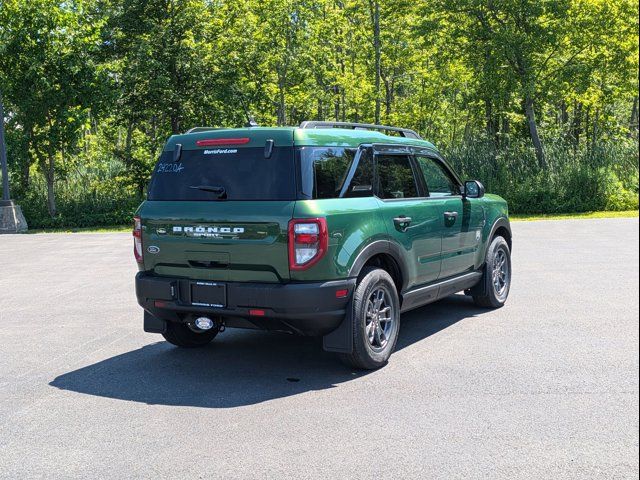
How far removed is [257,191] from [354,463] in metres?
2.45

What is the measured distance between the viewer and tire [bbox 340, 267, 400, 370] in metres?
5.60

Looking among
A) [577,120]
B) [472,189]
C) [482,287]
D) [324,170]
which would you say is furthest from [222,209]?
[577,120]

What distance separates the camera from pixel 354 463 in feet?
12.8

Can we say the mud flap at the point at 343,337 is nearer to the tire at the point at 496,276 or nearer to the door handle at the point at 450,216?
the door handle at the point at 450,216

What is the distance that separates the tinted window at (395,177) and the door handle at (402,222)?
0.81ft

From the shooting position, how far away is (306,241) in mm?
5301

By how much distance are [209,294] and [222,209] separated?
2.26 ft

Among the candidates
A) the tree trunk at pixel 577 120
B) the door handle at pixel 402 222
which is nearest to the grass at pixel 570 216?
the tree trunk at pixel 577 120

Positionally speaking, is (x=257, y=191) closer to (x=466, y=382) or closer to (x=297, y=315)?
(x=297, y=315)

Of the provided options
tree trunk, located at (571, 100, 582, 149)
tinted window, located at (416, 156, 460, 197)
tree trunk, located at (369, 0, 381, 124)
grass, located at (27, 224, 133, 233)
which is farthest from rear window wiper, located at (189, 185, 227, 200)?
tree trunk, located at (571, 100, 582, 149)

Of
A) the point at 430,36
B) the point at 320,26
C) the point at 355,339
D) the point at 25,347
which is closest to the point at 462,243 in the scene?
the point at 355,339

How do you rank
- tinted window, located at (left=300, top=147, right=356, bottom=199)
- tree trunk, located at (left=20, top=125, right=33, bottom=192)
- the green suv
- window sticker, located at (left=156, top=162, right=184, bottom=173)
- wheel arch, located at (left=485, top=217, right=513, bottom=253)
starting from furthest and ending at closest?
1. tree trunk, located at (left=20, top=125, right=33, bottom=192)
2. wheel arch, located at (left=485, top=217, right=513, bottom=253)
3. window sticker, located at (left=156, top=162, right=184, bottom=173)
4. tinted window, located at (left=300, top=147, right=356, bottom=199)
5. the green suv

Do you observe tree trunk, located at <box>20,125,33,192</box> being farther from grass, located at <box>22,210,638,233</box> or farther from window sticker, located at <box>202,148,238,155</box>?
window sticker, located at <box>202,148,238,155</box>

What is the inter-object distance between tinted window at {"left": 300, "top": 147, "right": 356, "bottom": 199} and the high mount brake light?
21.2 inches
